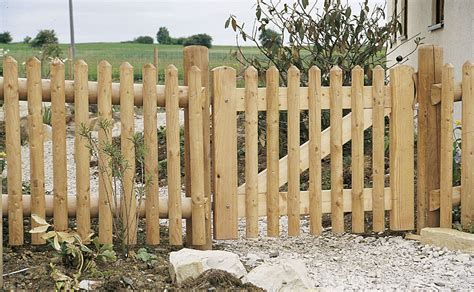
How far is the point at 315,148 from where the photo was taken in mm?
5996

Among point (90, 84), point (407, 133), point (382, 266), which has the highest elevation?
point (90, 84)

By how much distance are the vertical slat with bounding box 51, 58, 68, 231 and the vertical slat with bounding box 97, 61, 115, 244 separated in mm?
255

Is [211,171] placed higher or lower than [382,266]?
higher

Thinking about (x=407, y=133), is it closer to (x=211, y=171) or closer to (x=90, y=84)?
(x=211, y=171)

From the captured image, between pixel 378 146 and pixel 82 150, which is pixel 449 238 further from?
pixel 82 150

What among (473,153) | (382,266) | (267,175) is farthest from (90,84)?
(473,153)

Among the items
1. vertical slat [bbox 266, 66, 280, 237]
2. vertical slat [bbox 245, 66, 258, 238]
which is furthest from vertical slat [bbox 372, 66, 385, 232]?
vertical slat [bbox 245, 66, 258, 238]

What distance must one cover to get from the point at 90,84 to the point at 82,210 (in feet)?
2.94

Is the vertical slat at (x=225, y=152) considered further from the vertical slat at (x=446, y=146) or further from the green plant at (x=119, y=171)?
the vertical slat at (x=446, y=146)

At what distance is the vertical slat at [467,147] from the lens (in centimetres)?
620

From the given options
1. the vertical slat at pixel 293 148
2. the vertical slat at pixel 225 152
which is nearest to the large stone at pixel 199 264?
the vertical slat at pixel 225 152

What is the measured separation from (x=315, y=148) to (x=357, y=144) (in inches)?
13.6

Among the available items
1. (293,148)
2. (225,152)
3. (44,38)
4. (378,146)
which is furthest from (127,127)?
(44,38)

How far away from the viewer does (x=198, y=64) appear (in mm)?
5738
